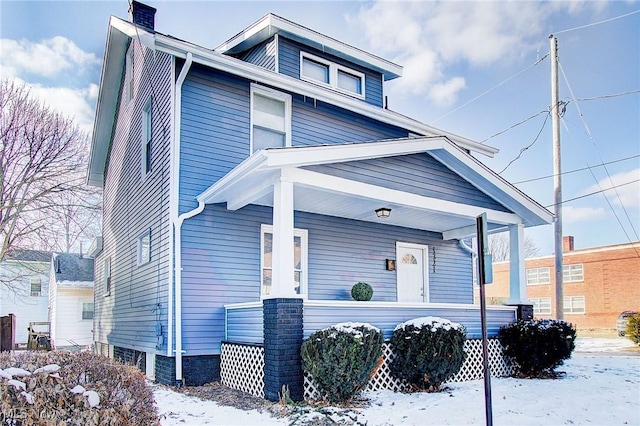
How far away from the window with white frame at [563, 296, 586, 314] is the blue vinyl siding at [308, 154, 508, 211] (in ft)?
74.1

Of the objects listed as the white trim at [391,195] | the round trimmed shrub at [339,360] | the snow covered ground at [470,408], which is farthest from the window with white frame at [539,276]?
the round trimmed shrub at [339,360]

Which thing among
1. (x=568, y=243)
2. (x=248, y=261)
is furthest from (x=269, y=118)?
(x=568, y=243)

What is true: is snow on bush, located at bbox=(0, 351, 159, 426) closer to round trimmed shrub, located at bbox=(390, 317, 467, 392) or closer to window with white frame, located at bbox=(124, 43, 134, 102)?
round trimmed shrub, located at bbox=(390, 317, 467, 392)

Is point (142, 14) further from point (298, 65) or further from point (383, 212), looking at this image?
point (383, 212)

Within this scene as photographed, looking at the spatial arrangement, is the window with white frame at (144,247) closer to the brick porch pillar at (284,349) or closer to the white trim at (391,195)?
the brick porch pillar at (284,349)

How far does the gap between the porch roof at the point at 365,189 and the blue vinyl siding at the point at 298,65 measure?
11.0 feet

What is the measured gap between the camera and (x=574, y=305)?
96.6ft

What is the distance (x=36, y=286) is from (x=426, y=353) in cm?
2679

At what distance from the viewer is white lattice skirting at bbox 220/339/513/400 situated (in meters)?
7.16

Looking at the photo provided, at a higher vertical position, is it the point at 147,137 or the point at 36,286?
the point at 147,137

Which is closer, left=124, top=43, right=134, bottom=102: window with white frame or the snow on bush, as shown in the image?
the snow on bush

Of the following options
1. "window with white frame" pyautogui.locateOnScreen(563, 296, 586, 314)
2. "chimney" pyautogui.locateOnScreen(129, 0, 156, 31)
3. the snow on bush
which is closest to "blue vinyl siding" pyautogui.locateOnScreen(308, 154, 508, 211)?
the snow on bush

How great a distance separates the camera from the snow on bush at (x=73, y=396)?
282cm

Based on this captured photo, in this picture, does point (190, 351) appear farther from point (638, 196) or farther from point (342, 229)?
point (638, 196)
